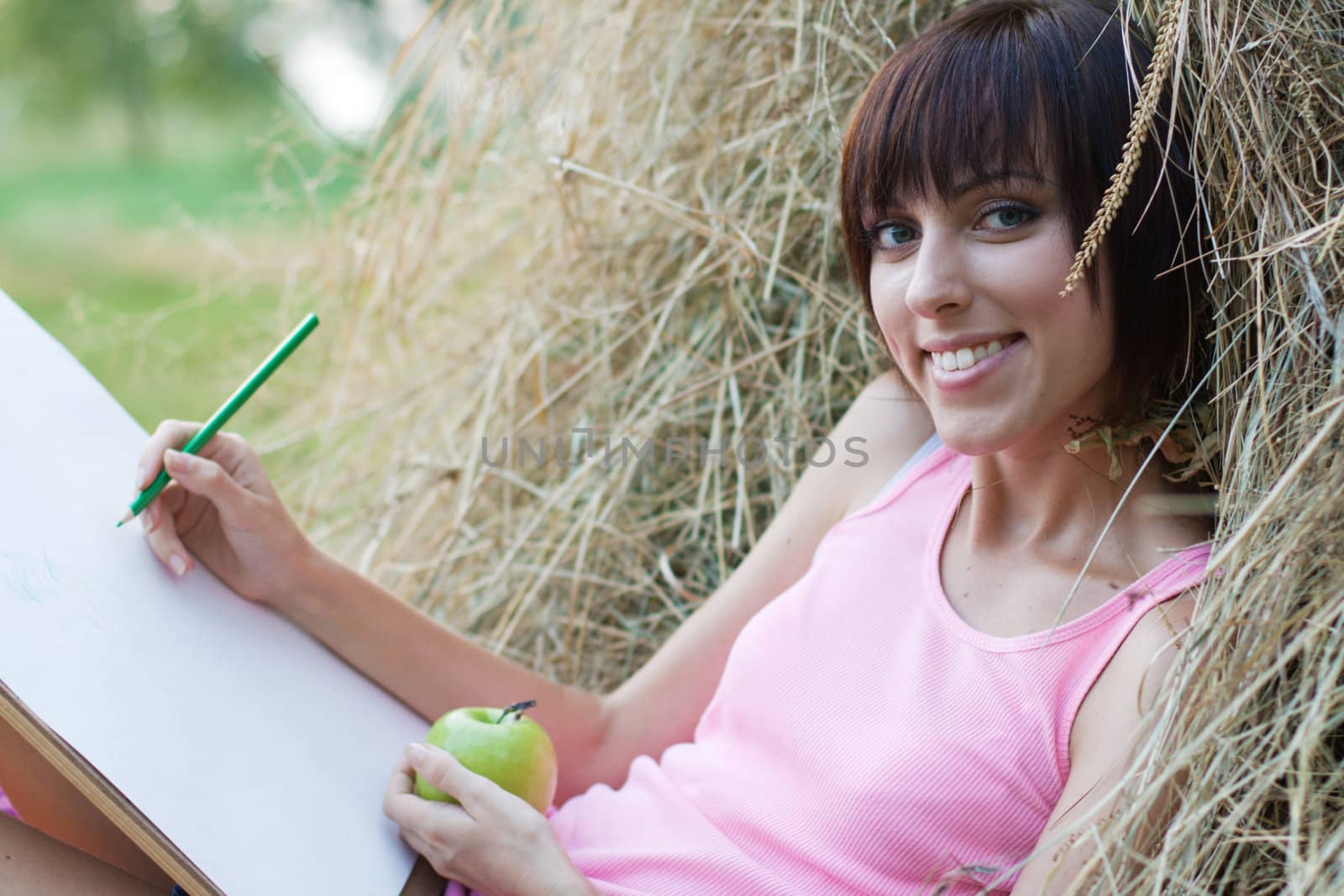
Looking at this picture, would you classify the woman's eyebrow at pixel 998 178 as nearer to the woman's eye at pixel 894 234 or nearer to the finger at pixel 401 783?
the woman's eye at pixel 894 234

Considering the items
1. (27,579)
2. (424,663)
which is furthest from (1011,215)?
(27,579)

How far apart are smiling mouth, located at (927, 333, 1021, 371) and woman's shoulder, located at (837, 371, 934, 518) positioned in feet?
0.79

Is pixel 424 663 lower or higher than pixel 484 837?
higher

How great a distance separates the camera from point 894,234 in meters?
1.09

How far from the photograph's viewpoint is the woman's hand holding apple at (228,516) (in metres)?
1.18

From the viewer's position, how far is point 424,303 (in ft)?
6.84

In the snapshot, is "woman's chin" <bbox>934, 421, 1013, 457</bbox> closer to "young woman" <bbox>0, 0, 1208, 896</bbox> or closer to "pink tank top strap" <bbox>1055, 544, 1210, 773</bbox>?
"young woman" <bbox>0, 0, 1208, 896</bbox>

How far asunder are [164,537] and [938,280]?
2.58 feet

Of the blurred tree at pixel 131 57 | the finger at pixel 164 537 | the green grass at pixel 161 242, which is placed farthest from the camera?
the blurred tree at pixel 131 57

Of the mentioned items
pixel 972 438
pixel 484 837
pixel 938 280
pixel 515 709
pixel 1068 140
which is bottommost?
pixel 484 837

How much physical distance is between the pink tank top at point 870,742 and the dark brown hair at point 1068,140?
206 mm

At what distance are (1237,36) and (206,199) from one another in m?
4.85

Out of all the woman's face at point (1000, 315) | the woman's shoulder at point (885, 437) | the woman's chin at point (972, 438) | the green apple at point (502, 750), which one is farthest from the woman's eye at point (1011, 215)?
the green apple at point (502, 750)

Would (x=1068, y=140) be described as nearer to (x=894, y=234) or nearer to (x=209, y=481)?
(x=894, y=234)
